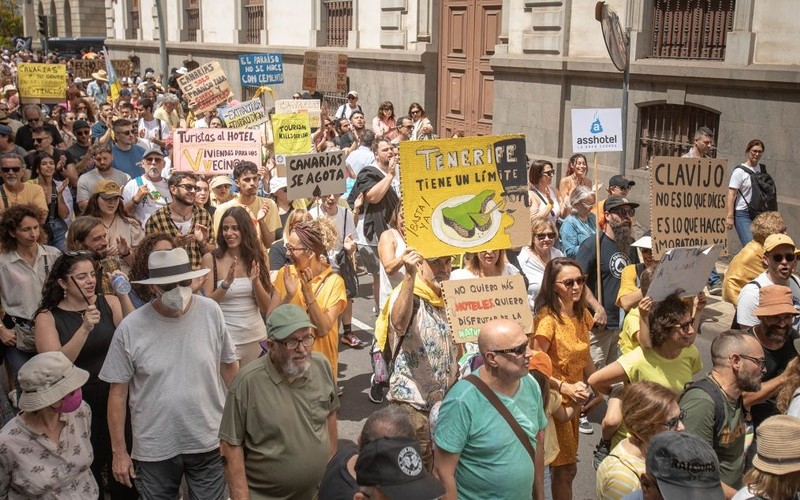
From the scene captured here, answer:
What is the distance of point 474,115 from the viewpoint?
18141mm

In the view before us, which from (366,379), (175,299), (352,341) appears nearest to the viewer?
(175,299)

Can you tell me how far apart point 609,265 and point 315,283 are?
2.54 m

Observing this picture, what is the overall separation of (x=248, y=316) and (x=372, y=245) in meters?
3.10

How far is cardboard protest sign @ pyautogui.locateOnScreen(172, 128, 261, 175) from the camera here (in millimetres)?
9984

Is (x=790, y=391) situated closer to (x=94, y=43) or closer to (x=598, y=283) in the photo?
(x=598, y=283)

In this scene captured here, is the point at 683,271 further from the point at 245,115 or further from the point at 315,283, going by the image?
the point at 245,115

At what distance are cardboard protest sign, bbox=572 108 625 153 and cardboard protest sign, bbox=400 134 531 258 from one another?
138 inches

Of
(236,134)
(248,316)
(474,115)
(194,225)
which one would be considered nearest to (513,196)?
(248,316)

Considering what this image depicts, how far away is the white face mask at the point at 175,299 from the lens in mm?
4508

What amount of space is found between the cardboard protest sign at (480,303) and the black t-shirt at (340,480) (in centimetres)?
162

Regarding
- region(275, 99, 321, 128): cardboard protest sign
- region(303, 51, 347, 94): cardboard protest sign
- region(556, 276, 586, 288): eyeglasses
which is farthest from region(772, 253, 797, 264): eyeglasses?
region(303, 51, 347, 94): cardboard protest sign

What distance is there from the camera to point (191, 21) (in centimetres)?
3134

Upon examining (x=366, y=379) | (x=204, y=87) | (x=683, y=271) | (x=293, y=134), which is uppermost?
(x=204, y=87)

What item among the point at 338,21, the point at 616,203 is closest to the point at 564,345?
the point at 616,203
